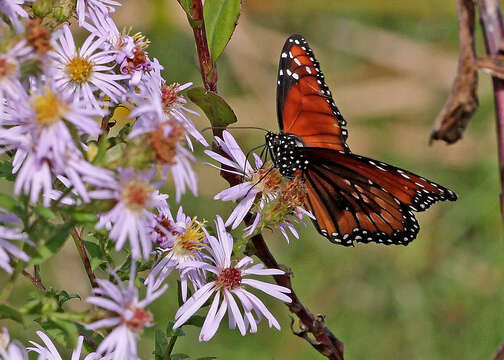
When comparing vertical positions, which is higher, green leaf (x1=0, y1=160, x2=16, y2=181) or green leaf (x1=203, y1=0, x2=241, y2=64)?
green leaf (x1=203, y1=0, x2=241, y2=64)

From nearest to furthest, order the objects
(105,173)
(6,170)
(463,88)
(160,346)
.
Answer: (105,173), (463,88), (6,170), (160,346)

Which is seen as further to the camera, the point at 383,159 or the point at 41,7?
the point at 383,159

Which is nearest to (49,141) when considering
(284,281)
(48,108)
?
(48,108)

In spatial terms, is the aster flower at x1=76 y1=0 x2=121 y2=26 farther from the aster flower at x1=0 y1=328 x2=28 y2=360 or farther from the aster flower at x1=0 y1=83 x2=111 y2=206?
the aster flower at x1=0 y1=328 x2=28 y2=360

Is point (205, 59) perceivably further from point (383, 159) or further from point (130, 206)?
point (383, 159)

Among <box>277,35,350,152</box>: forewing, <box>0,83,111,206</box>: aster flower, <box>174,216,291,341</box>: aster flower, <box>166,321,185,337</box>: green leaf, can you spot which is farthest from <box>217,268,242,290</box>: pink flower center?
<box>277,35,350,152</box>: forewing

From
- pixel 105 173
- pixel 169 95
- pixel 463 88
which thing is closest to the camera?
pixel 105 173
